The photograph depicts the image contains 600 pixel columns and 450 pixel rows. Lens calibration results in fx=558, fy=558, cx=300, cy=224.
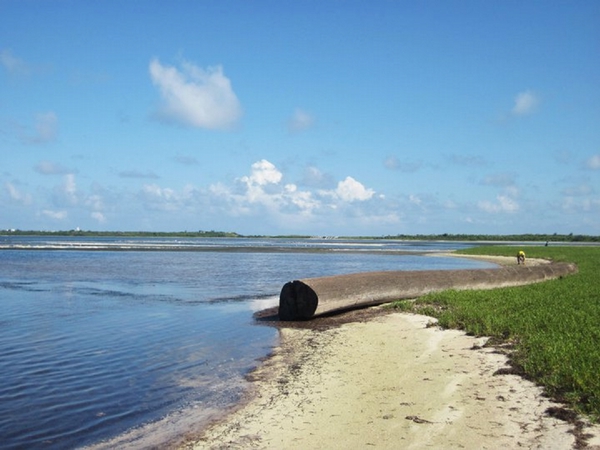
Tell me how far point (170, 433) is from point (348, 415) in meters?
2.25

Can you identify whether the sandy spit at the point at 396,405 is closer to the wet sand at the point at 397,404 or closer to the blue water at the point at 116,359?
the wet sand at the point at 397,404

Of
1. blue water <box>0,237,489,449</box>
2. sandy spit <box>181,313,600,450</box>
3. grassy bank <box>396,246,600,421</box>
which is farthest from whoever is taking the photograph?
blue water <box>0,237,489,449</box>

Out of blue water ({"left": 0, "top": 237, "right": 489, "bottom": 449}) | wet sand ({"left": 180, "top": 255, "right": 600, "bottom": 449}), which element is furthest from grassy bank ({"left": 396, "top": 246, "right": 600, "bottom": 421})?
blue water ({"left": 0, "top": 237, "right": 489, "bottom": 449})

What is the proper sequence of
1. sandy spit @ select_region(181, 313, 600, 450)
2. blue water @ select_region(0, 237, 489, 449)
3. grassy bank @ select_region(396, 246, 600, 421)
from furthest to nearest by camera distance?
blue water @ select_region(0, 237, 489, 449) → grassy bank @ select_region(396, 246, 600, 421) → sandy spit @ select_region(181, 313, 600, 450)

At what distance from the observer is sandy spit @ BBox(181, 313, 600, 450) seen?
6078mm

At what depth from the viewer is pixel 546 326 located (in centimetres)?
1149

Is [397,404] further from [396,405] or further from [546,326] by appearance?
[546,326]

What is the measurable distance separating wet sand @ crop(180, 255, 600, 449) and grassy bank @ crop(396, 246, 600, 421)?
0.32 metres

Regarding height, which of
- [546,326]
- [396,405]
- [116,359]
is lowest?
[116,359]

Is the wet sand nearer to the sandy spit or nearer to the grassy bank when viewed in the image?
the sandy spit

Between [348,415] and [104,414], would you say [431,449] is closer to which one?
[348,415]

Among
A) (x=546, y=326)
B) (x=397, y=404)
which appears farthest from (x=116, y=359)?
(x=546, y=326)

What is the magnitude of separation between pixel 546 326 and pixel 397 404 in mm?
5593

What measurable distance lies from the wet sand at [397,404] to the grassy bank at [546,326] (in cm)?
32
